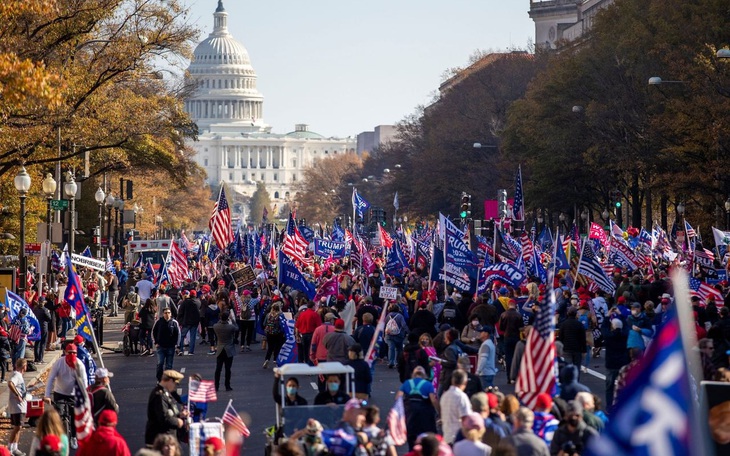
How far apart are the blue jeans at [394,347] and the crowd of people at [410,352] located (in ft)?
0.08

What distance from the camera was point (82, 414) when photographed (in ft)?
49.5

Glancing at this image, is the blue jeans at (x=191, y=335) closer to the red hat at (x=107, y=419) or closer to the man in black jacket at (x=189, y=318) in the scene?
the man in black jacket at (x=189, y=318)

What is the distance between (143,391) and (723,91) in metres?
25.5

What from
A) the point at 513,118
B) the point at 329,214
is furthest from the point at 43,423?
the point at 329,214

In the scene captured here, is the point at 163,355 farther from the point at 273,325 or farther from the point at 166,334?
the point at 273,325

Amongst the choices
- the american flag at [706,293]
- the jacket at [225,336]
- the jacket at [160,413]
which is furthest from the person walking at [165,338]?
the jacket at [160,413]

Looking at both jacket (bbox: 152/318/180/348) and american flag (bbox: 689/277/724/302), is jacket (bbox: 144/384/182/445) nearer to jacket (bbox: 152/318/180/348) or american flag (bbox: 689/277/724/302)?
jacket (bbox: 152/318/180/348)

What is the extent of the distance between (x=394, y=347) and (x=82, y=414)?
12.5 m

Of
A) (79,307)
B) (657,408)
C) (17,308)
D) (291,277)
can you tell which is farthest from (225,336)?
(657,408)

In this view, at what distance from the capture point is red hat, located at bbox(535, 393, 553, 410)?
42.5 ft

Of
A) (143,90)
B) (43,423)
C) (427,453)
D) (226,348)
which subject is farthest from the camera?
(143,90)

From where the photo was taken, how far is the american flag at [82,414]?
14820 millimetres

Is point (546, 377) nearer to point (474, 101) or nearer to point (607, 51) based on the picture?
point (607, 51)

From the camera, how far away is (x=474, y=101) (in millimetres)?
88188
